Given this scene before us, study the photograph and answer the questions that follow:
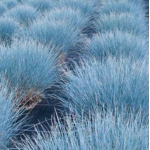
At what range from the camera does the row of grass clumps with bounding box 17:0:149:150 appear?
1.42 metres

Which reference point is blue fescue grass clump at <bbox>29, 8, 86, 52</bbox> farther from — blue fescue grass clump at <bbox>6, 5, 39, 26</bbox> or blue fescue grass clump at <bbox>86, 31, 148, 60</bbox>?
blue fescue grass clump at <bbox>6, 5, 39, 26</bbox>

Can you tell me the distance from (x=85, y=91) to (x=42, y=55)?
2.82 ft

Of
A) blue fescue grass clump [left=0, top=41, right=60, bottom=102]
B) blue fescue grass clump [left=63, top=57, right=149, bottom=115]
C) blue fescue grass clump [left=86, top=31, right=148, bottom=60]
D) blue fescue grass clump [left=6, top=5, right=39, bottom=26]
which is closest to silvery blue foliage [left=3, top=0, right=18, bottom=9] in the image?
blue fescue grass clump [left=6, top=5, right=39, bottom=26]

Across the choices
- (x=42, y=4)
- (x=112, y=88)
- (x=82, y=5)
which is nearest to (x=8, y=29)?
(x=82, y=5)

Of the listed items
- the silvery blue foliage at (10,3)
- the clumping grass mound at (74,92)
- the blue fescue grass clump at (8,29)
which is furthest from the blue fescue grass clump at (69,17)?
the silvery blue foliage at (10,3)

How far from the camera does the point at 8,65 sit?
2.71 meters

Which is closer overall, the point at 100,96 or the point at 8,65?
the point at 100,96

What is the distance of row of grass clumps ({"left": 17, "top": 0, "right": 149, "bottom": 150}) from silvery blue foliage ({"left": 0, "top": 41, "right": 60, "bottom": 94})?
26 centimetres

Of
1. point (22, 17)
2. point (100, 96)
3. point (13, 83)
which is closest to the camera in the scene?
point (100, 96)

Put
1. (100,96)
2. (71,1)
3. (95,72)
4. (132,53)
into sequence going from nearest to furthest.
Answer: (100,96), (95,72), (132,53), (71,1)

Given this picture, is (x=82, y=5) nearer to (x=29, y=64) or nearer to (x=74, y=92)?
(x=29, y=64)

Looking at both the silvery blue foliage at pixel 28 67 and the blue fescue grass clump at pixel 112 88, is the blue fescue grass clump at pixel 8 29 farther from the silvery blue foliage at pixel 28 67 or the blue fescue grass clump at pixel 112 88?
the blue fescue grass clump at pixel 112 88

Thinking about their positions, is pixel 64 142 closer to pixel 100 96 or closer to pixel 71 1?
pixel 100 96

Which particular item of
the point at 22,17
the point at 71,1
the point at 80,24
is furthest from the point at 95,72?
the point at 71,1
